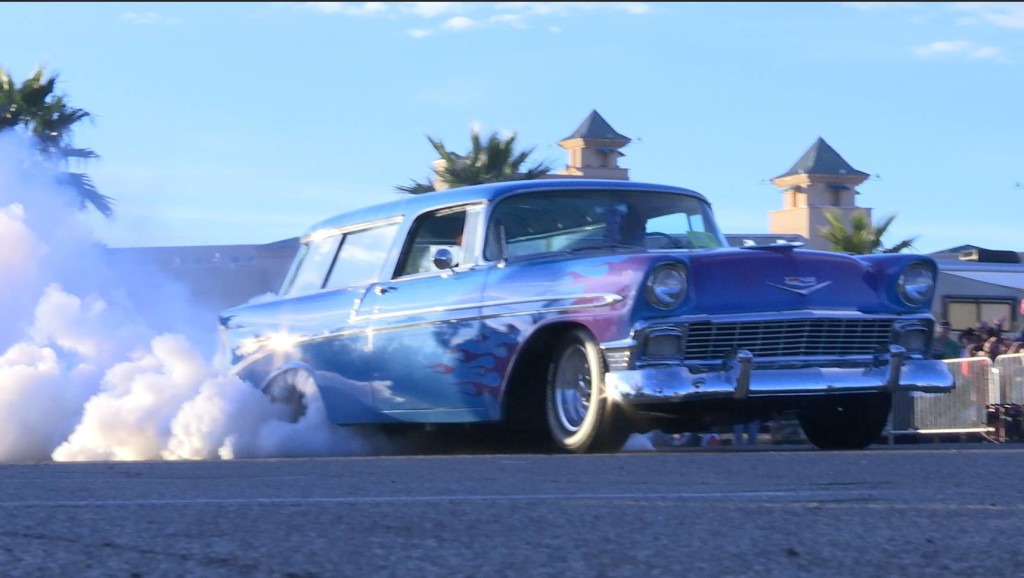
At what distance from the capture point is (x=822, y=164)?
40469 mm

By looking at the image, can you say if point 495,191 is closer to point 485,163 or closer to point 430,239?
point 430,239

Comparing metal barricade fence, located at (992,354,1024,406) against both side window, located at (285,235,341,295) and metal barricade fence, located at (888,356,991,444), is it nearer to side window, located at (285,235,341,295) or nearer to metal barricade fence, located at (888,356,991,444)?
metal barricade fence, located at (888,356,991,444)

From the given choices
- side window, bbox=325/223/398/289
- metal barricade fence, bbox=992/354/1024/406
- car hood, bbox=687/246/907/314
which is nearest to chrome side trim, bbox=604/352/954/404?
car hood, bbox=687/246/907/314

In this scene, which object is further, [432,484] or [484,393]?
[484,393]

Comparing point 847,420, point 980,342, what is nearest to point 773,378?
point 847,420

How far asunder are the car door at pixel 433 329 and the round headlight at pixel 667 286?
1074mm

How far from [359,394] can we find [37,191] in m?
6.08

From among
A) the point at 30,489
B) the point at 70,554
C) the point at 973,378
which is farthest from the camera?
the point at 973,378

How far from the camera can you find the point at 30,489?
16.5ft

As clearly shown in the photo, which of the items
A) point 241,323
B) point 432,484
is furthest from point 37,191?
point 432,484

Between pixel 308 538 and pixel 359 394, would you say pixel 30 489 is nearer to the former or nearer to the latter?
pixel 308 538

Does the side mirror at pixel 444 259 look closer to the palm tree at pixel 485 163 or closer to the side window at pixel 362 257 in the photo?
the side window at pixel 362 257

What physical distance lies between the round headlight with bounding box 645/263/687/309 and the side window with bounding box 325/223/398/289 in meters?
2.30

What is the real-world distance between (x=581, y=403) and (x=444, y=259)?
1.25 m
